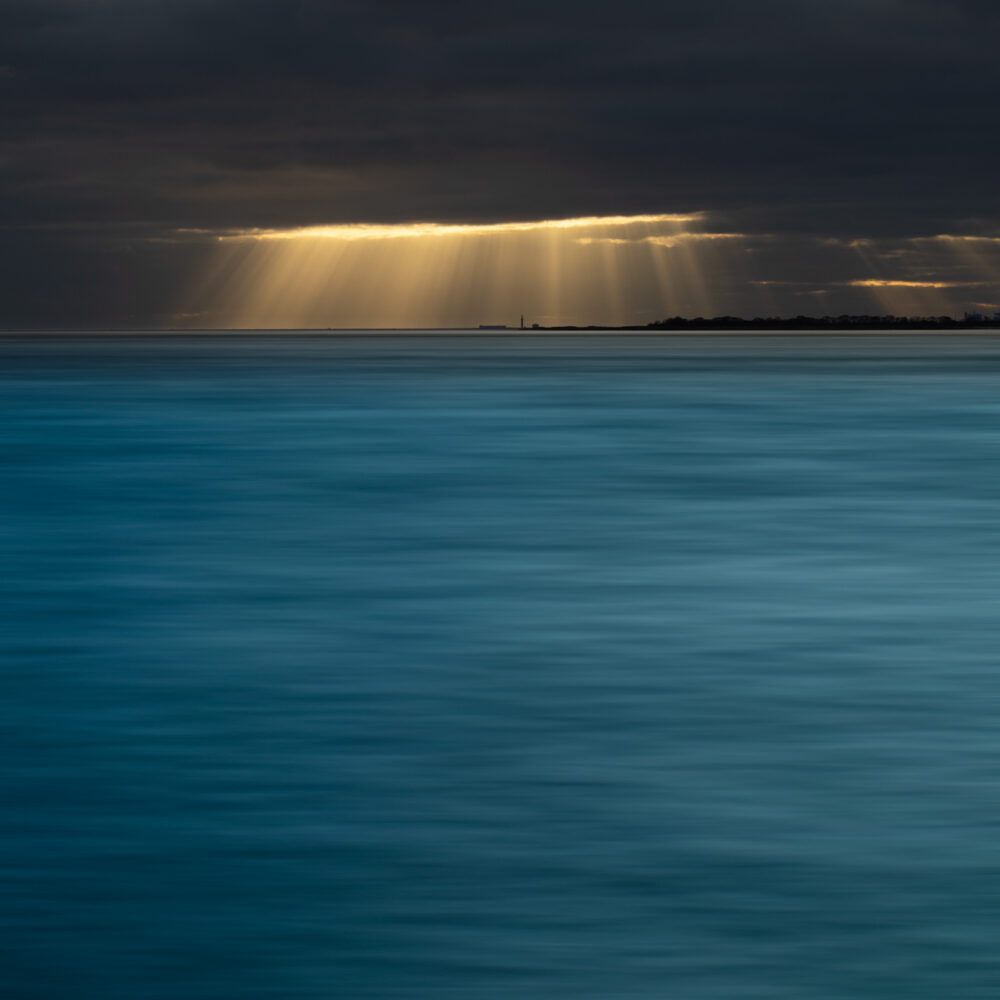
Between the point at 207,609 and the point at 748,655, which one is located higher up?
the point at 207,609

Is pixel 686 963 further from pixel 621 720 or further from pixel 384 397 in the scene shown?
pixel 384 397

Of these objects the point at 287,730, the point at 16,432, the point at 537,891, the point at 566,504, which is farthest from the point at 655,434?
the point at 537,891

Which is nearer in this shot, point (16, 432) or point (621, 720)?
point (621, 720)

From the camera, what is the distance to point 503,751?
8242 millimetres

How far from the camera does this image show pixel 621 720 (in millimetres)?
8992

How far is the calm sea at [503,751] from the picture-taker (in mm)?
5484

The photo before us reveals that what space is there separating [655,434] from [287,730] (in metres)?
29.1

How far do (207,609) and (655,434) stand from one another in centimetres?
2515

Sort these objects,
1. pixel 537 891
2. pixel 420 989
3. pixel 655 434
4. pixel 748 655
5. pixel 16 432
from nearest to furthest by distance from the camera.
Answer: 1. pixel 420 989
2. pixel 537 891
3. pixel 748 655
4. pixel 655 434
5. pixel 16 432

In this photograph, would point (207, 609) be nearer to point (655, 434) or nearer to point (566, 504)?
point (566, 504)

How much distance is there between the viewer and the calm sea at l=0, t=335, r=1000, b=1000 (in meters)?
5.48

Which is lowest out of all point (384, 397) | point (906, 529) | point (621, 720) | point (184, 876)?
point (184, 876)

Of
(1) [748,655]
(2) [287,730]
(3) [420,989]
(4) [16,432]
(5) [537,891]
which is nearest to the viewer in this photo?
(3) [420,989]

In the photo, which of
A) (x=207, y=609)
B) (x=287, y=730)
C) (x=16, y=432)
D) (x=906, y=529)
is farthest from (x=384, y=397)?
(x=287, y=730)
